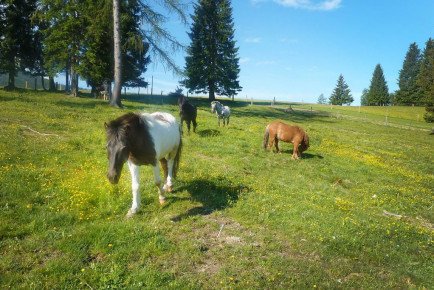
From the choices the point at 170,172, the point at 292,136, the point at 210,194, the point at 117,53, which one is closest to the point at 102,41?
the point at 117,53

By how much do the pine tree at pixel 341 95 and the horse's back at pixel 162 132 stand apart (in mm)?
108305

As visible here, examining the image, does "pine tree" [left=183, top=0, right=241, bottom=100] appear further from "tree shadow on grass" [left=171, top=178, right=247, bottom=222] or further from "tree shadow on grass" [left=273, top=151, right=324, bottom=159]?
"tree shadow on grass" [left=171, top=178, right=247, bottom=222]

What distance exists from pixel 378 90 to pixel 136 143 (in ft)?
385

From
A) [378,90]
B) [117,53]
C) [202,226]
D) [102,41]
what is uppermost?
[378,90]

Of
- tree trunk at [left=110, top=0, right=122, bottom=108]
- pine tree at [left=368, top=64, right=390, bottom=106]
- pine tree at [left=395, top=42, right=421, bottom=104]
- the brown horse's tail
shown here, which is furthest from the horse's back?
pine tree at [left=368, top=64, right=390, bottom=106]

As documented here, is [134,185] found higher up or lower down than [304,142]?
lower down

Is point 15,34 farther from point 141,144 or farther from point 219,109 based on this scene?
point 141,144

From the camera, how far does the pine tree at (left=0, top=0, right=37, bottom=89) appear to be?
29.9 meters

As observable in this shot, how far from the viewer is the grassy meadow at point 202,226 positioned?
3881 mm

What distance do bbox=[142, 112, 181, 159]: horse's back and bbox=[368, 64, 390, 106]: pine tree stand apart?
102 m

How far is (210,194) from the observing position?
7.03 meters

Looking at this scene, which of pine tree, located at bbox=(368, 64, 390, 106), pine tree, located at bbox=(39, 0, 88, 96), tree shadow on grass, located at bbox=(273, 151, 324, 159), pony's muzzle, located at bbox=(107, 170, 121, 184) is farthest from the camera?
pine tree, located at bbox=(368, 64, 390, 106)

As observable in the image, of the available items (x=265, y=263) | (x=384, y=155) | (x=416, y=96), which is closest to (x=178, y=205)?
(x=265, y=263)

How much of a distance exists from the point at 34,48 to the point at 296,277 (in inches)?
1719
